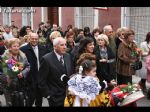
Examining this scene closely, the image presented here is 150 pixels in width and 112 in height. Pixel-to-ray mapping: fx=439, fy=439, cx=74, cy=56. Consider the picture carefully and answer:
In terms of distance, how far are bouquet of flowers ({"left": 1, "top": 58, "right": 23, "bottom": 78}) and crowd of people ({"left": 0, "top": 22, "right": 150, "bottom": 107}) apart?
2.1 inches

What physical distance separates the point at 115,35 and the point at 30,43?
251 cm

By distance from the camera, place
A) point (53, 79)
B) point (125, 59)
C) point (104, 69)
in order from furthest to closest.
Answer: point (125, 59) < point (104, 69) < point (53, 79)

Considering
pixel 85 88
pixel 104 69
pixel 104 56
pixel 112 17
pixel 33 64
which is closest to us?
pixel 85 88

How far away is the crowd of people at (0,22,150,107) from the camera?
5815mm

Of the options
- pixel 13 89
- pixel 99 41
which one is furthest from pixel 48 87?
pixel 99 41

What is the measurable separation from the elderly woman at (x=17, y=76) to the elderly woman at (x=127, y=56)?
2.12 meters

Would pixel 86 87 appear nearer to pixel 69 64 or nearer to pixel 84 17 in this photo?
pixel 69 64

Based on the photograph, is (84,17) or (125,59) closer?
(125,59)

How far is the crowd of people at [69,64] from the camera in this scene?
19.1ft

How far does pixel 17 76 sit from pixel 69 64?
1.15 metres

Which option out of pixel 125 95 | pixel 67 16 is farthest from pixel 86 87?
pixel 67 16

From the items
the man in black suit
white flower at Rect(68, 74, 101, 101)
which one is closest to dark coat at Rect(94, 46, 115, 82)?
the man in black suit

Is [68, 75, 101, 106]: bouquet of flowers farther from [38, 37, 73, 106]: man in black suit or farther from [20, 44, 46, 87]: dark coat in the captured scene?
[20, 44, 46, 87]: dark coat

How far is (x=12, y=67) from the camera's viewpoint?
725 centimetres
